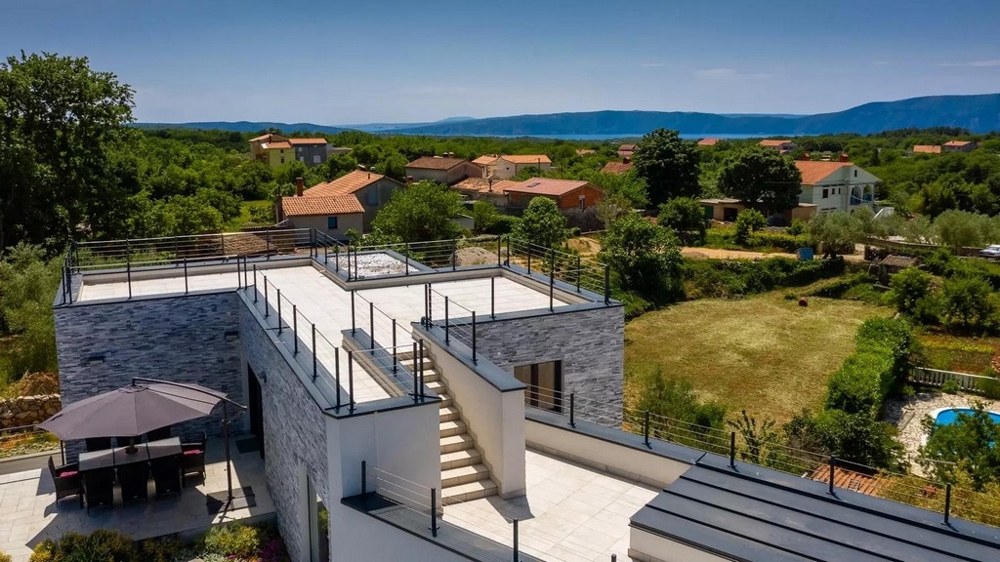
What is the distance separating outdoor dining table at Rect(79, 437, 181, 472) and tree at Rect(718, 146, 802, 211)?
5756 centimetres

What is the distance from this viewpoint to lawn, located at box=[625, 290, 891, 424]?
29011mm

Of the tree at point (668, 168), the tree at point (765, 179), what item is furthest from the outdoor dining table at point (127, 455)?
the tree at point (765, 179)

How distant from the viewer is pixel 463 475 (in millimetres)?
10258

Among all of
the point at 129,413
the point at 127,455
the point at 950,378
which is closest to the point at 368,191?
the point at 950,378

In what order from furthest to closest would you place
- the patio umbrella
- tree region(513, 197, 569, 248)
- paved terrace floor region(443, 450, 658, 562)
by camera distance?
tree region(513, 197, 569, 248) → the patio umbrella → paved terrace floor region(443, 450, 658, 562)

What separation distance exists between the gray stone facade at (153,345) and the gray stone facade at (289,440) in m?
2.54

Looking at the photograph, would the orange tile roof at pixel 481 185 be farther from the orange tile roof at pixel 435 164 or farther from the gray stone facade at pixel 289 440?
the gray stone facade at pixel 289 440

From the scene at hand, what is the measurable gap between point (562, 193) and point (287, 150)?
235 feet

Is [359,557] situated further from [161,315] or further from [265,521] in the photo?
[161,315]

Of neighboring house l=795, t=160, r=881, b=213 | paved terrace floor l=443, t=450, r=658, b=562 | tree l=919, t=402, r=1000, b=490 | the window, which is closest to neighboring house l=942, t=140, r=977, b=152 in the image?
neighboring house l=795, t=160, r=881, b=213

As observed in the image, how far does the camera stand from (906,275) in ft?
129

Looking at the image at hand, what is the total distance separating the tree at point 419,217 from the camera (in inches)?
1738

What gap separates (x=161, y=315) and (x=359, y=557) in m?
9.60

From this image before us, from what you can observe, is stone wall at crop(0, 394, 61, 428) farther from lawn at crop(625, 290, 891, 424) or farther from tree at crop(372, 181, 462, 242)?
tree at crop(372, 181, 462, 242)
